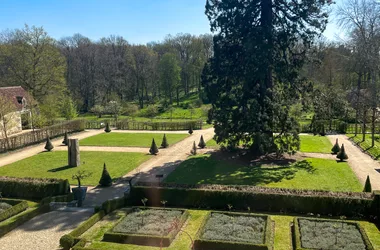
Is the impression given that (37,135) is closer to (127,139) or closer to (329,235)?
(127,139)

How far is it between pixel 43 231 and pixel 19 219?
1855mm

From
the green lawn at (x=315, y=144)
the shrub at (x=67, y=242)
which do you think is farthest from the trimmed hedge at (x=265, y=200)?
the green lawn at (x=315, y=144)

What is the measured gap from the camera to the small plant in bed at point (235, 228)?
14109 millimetres

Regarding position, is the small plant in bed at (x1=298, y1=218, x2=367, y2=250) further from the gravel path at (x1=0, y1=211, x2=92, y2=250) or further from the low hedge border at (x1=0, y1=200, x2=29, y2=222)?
the low hedge border at (x1=0, y1=200, x2=29, y2=222)

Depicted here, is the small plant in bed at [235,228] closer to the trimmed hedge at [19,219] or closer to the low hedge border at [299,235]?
the low hedge border at [299,235]

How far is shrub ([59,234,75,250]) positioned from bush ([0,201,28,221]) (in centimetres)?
523

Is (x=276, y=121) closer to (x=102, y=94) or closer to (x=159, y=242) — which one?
(x=159, y=242)

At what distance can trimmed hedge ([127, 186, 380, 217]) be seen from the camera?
16.3m

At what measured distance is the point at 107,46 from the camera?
81000mm

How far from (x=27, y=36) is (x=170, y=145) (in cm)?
3140

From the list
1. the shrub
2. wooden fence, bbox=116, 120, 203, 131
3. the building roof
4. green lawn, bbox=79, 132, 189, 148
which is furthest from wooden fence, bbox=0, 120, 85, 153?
the shrub

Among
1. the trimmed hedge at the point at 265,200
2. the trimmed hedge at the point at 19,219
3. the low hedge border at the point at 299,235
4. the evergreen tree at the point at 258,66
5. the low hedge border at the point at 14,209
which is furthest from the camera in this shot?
the evergreen tree at the point at 258,66

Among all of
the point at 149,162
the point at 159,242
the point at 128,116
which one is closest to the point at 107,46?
the point at 128,116

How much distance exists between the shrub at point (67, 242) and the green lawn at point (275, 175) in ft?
33.1
